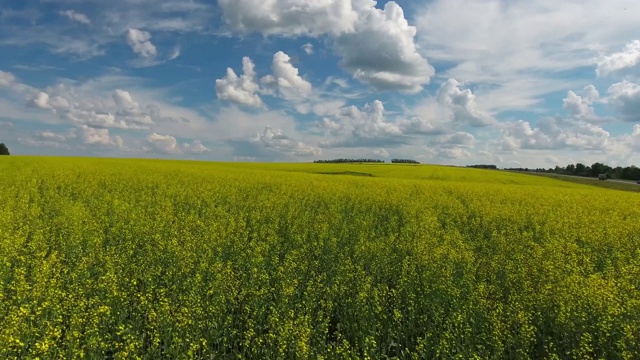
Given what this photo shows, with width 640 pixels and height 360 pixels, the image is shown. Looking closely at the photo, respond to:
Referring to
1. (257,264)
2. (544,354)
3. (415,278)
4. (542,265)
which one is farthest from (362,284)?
(542,265)

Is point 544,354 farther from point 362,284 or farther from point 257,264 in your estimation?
point 257,264

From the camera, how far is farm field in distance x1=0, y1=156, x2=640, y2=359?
642 centimetres

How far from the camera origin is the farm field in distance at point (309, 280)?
642cm

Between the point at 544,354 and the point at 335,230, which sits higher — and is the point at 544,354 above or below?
below

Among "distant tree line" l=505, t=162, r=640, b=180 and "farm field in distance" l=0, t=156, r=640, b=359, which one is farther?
"distant tree line" l=505, t=162, r=640, b=180

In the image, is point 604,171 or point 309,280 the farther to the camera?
point 604,171

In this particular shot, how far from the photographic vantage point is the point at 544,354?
24.1 feet

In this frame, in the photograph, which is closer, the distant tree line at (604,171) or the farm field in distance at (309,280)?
the farm field in distance at (309,280)

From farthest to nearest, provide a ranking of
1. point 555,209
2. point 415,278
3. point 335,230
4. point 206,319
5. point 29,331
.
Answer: point 555,209 → point 335,230 → point 415,278 → point 206,319 → point 29,331

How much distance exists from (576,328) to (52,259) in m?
10.7

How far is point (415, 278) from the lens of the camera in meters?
9.59

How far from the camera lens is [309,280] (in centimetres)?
916

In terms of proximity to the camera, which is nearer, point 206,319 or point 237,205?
point 206,319

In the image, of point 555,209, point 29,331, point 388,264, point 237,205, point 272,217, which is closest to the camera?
point 29,331
